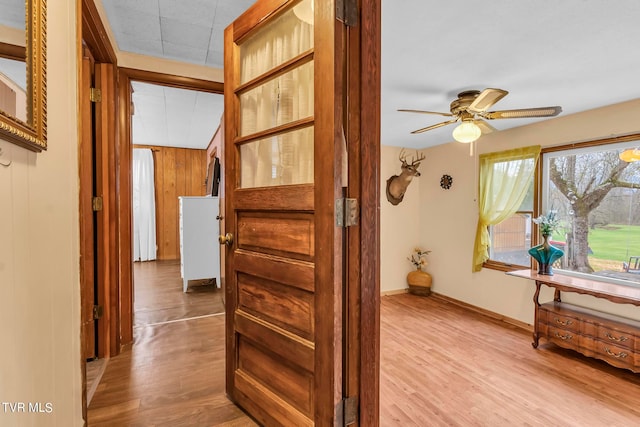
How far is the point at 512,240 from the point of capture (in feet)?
12.3

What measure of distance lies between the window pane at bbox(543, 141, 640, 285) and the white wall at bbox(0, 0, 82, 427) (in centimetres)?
398

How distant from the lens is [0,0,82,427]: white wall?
0.73 m

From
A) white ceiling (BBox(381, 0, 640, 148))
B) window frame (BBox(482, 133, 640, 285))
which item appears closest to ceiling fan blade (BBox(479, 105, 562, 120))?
white ceiling (BBox(381, 0, 640, 148))

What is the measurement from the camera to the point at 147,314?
3.10m

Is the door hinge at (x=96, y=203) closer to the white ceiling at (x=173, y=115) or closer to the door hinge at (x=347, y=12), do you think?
the white ceiling at (x=173, y=115)

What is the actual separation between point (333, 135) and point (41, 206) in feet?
3.10

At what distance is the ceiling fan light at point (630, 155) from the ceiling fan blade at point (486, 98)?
160 centimetres

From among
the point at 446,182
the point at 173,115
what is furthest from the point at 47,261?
the point at 446,182

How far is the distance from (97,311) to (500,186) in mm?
4102

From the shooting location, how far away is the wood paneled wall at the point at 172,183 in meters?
6.26

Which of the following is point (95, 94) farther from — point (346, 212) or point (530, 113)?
point (530, 113)

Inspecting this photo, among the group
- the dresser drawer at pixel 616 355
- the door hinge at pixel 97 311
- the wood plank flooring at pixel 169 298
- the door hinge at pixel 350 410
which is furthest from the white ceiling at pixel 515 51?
the wood plank flooring at pixel 169 298

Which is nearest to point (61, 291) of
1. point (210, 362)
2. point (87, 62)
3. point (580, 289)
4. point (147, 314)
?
point (210, 362)

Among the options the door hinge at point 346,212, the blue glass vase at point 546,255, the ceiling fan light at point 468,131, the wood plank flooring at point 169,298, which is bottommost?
the wood plank flooring at point 169,298
